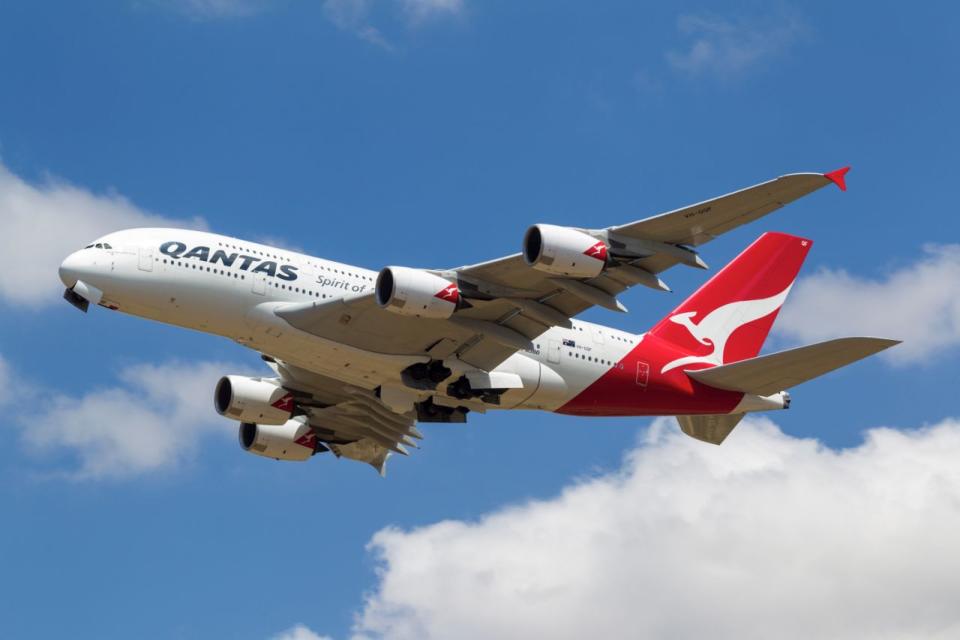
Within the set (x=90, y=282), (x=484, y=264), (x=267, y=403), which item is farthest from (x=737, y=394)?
(x=90, y=282)

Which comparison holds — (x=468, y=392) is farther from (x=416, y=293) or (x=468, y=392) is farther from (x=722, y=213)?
(x=722, y=213)

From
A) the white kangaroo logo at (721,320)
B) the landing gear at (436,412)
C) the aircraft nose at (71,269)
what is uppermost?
the white kangaroo logo at (721,320)

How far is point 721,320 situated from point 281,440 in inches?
632

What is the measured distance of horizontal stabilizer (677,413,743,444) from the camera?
49.6 metres

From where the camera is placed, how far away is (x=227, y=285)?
4191 centimetres

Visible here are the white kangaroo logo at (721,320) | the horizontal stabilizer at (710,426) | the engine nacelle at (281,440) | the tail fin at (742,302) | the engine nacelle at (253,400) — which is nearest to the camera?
the engine nacelle at (253,400)

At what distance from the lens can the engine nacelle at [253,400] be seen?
1914 inches

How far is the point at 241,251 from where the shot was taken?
1674 inches

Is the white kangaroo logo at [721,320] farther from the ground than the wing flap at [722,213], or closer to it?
farther from the ground

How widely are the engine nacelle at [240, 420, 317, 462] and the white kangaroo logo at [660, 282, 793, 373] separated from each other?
13588 mm

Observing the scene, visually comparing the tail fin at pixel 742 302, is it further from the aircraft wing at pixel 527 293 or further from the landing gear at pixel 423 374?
the landing gear at pixel 423 374

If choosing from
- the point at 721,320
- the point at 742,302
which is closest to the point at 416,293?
the point at 721,320

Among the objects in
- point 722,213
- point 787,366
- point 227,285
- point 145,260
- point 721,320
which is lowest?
point 787,366

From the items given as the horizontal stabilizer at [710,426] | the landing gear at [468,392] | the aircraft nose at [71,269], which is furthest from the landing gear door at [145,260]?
the horizontal stabilizer at [710,426]
